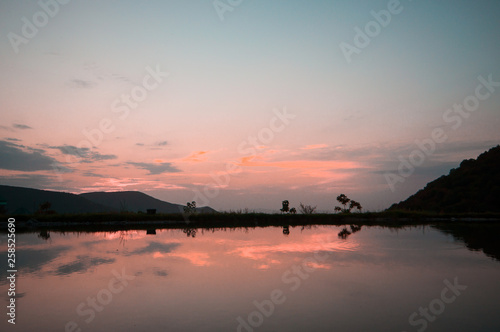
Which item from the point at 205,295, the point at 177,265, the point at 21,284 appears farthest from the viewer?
the point at 177,265

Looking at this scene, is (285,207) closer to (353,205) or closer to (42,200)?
(353,205)

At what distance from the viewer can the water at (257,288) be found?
4.89 m

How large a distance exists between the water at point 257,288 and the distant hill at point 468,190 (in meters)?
22.1

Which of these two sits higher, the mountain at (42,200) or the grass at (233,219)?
the mountain at (42,200)

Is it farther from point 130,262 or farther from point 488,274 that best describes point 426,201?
point 130,262

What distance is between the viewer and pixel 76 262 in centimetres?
896

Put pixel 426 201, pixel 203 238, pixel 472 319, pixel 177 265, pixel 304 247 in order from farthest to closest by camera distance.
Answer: pixel 426 201, pixel 203 238, pixel 304 247, pixel 177 265, pixel 472 319

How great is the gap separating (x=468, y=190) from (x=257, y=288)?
34299mm

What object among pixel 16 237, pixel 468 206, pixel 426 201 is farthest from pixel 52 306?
pixel 426 201

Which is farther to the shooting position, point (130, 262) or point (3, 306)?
point (130, 262)

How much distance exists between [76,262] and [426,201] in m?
36.0

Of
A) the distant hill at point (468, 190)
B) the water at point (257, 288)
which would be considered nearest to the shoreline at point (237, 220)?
the distant hill at point (468, 190)

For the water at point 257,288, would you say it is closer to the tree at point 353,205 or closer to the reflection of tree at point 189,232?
the reflection of tree at point 189,232

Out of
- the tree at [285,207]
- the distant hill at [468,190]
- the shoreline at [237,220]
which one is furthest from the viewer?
the distant hill at [468,190]
